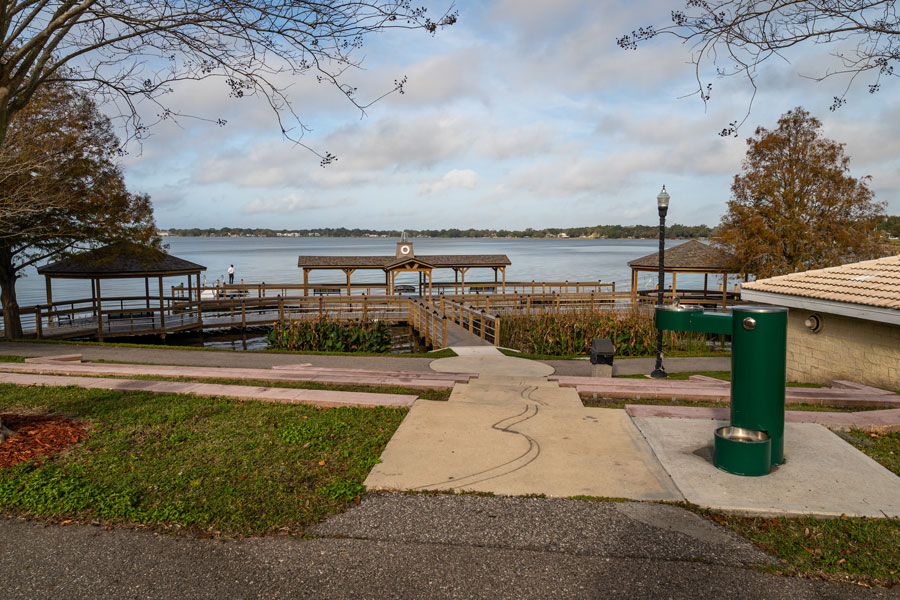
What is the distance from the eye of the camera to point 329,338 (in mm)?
16906

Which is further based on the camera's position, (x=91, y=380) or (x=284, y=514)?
(x=91, y=380)

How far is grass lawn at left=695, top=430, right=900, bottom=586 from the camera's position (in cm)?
331

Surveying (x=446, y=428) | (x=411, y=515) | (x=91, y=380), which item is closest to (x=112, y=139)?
(x=91, y=380)

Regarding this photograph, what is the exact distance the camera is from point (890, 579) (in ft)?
10.6

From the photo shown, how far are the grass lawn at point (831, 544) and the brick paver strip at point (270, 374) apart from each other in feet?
14.8

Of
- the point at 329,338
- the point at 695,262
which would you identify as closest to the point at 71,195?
the point at 329,338

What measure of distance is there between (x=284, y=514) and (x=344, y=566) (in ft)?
2.67

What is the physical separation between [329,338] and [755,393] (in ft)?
44.8

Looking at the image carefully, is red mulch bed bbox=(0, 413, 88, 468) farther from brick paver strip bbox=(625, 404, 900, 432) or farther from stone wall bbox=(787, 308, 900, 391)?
stone wall bbox=(787, 308, 900, 391)

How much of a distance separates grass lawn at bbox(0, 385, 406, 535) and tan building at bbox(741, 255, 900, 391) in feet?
24.2

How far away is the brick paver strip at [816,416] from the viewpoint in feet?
19.7

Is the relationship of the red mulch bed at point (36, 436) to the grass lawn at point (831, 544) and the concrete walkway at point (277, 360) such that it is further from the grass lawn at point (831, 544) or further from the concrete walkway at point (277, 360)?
the grass lawn at point (831, 544)

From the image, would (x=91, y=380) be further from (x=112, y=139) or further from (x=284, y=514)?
(x=112, y=139)

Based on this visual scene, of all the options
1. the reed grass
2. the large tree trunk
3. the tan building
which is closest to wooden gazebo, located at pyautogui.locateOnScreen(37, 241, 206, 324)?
the large tree trunk
